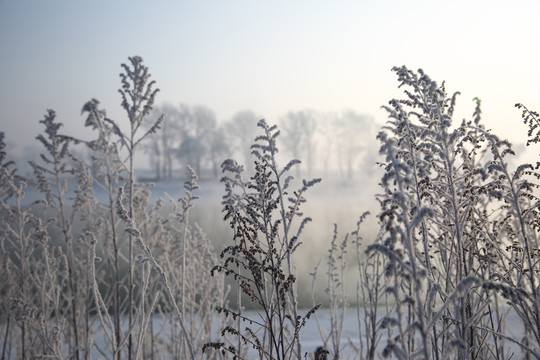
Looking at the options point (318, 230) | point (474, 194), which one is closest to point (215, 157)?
A: point (318, 230)

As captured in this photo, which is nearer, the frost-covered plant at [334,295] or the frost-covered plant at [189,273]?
the frost-covered plant at [189,273]

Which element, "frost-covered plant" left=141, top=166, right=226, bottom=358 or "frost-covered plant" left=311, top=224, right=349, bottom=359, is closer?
"frost-covered plant" left=141, top=166, right=226, bottom=358

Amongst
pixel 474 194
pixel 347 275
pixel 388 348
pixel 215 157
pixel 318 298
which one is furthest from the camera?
pixel 215 157

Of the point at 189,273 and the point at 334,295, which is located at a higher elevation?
the point at 189,273

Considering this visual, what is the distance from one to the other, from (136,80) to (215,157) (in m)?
43.6

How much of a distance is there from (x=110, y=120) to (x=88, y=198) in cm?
160

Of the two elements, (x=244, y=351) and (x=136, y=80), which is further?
(x=244, y=351)

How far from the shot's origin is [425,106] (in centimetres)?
242

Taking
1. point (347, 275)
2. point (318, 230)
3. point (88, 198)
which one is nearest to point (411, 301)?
point (88, 198)

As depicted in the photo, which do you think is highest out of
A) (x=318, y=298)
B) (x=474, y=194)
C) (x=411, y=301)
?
(x=474, y=194)

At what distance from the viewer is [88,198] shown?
14.9 feet

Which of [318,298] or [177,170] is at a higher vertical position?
[177,170]

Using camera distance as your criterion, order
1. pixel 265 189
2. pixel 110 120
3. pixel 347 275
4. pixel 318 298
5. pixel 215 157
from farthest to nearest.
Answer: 1. pixel 215 157
2. pixel 347 275
3. pixel 318 298
4. pixel 110 120
5. pixel 265 189

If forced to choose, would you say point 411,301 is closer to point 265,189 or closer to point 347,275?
point 265,189
